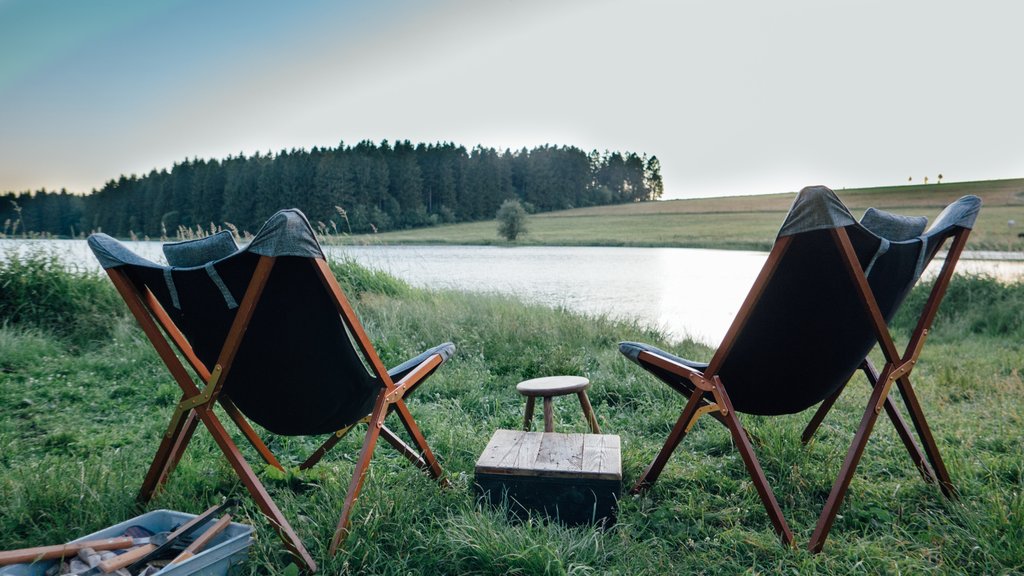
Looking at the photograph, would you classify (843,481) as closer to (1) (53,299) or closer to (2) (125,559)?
(2) (125,559)

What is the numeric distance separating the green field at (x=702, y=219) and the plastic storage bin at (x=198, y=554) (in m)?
19.3

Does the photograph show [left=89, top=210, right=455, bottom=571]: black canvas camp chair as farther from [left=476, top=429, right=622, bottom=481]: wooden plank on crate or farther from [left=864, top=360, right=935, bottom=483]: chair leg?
[left=864, top=360, right=935, bottom=483]: chair leg

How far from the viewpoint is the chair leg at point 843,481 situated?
2.12 m

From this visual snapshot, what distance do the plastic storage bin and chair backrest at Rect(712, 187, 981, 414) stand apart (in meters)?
1.72

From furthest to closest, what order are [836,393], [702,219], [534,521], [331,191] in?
[702,219]
[331,191]
[836,393]
[534,521]

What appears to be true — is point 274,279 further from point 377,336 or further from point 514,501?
point 377,336

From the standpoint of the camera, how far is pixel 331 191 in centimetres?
1600

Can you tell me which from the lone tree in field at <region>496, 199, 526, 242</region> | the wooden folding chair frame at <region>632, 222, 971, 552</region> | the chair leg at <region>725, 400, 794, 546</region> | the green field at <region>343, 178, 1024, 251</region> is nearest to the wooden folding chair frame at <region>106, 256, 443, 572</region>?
the wooden folding chair frame at <region>632, 222, 971, 552</region>

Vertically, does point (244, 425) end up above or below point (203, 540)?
above

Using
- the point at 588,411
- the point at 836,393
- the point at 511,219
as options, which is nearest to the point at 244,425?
the point at 588,411

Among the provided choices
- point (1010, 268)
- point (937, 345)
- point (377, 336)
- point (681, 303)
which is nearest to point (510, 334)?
point (377, 336)

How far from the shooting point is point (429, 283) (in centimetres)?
882

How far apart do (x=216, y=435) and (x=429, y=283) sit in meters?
6.79

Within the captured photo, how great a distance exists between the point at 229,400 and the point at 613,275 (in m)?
16.2
